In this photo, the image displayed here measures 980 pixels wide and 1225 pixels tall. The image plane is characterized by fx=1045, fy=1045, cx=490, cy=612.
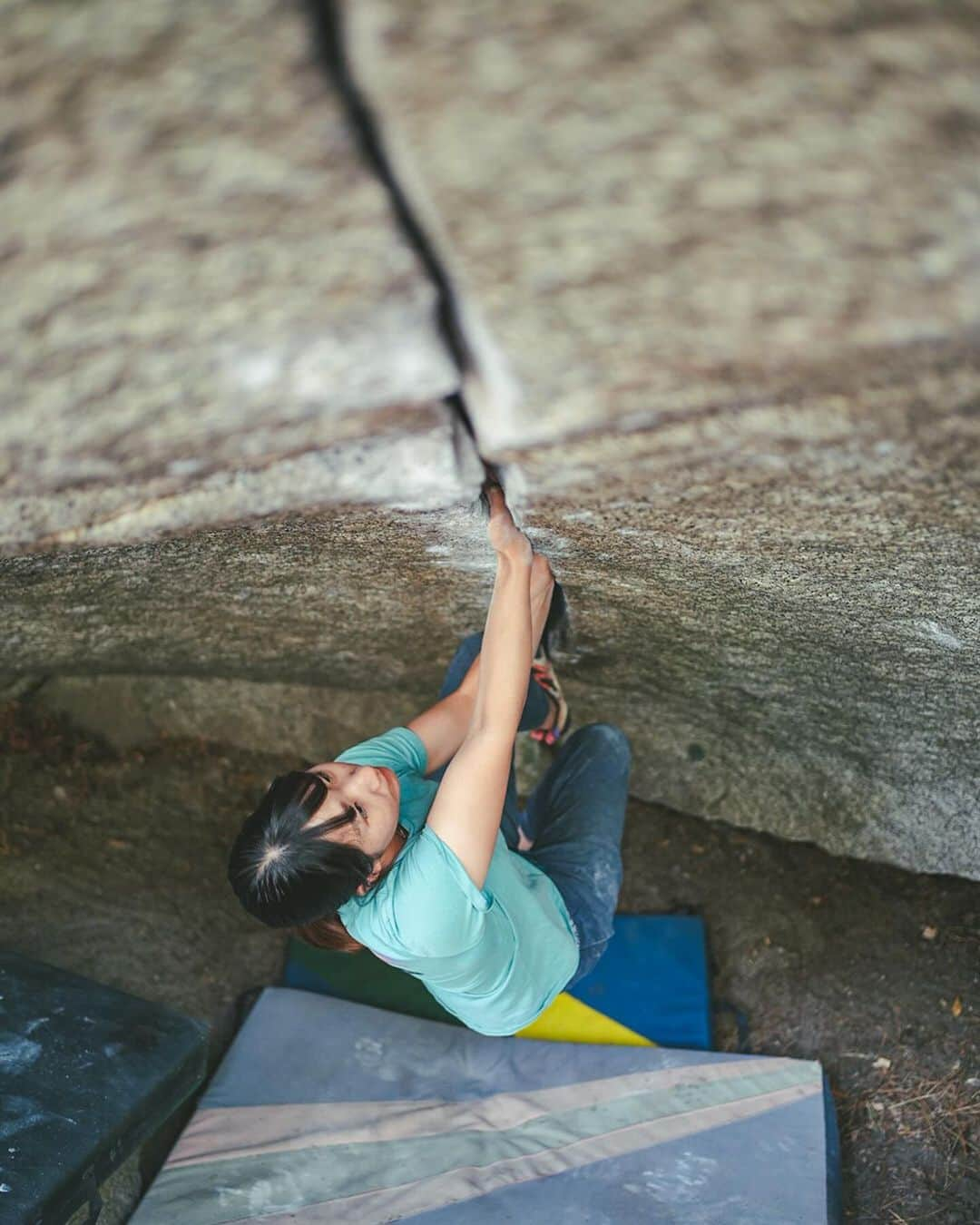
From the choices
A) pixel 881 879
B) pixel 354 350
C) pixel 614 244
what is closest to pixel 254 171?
pixel 354 350

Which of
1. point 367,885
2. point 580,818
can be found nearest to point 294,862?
point 367,885

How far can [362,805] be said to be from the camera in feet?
5.42

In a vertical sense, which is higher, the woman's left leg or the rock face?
the rock face

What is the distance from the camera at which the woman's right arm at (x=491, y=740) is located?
1594mm

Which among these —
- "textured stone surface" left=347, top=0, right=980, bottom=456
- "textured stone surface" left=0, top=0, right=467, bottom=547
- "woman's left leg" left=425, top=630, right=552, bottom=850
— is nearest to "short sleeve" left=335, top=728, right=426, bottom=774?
"woman's left leg" left=425, top=630, right=552, bottom=850

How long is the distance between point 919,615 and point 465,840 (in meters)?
0.86

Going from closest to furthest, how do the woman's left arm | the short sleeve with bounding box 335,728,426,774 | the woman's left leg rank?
the short sleeve with bounding box 335,728,426,774
the woman's left arm
the woman's left leg

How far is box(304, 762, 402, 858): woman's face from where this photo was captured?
1611 mm

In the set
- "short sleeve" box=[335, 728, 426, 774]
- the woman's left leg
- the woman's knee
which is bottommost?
the woman's knee

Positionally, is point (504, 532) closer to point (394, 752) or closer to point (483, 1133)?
point (394, 752)

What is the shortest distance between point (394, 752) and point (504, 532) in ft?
1.79

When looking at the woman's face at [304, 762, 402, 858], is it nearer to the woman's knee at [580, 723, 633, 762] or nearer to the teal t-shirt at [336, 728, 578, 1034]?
the teal t-shirt at [336, 728, 578, 1034]

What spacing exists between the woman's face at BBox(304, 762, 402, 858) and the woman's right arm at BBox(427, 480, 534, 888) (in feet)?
0.29

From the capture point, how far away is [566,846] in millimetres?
2188
